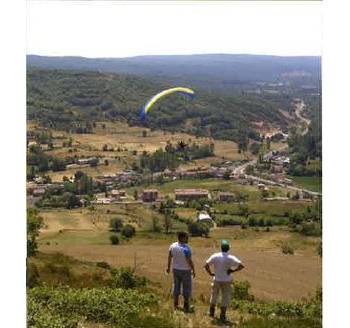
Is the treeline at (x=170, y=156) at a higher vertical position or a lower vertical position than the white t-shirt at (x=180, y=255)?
lower

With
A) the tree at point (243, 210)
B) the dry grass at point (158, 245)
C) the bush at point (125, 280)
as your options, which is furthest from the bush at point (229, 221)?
the bush at point (125, 280)

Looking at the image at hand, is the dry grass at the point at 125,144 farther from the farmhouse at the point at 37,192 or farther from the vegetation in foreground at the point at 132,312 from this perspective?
the vegetation in foreground at the point at 132,312

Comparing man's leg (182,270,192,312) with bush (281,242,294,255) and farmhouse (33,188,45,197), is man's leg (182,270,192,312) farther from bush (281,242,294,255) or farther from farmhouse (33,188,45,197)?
farmhouse (33,188,45,197)

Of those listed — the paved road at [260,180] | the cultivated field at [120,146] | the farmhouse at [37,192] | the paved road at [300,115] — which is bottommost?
the farmhouse at [37,192]

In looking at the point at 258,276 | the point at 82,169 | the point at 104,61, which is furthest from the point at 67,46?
the point at 258,276

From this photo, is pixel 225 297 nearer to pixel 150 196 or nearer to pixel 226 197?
pixel 226 197

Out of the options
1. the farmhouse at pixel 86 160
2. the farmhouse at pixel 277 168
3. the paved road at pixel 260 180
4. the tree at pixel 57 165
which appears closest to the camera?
the paved road at pixel 260 180

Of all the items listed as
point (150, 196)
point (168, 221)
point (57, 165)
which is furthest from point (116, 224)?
point (57, 165)
